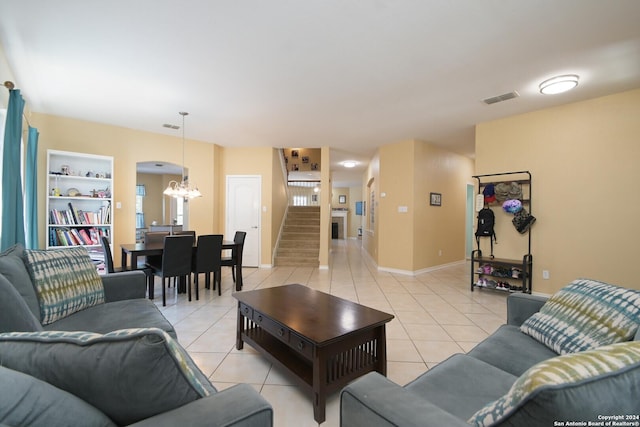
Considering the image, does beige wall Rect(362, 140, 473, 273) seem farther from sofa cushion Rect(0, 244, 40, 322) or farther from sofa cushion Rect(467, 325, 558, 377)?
sofa cushion Rect(0, 244, 40, 322)

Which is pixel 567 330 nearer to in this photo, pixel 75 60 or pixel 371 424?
pixel 371 424

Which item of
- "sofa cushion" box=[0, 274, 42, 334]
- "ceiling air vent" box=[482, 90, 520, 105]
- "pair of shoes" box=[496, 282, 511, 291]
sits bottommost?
"pair of shoes" box=[496, 282, 511, 291]

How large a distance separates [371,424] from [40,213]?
554cm

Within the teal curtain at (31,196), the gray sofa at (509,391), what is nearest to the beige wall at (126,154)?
the teal curtain at (31,196)

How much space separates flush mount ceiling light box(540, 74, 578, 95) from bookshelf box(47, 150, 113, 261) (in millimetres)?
6283

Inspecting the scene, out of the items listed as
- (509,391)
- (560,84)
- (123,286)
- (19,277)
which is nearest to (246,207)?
(123,286)

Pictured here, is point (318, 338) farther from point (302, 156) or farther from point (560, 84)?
point (302, 156)

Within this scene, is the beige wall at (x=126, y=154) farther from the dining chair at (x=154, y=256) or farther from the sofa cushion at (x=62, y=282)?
the sofa cushion at (x=62, y=282)

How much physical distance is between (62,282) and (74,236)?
3.10 meters

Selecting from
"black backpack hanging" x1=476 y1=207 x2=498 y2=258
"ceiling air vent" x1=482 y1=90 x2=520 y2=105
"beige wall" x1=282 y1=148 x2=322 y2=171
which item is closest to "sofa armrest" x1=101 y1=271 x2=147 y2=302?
"ceiling air vent" x1=482 y1=90 x2=520 y2=105

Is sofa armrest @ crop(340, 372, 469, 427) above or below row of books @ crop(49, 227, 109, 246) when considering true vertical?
below

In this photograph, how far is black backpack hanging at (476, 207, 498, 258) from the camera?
14.3 ft

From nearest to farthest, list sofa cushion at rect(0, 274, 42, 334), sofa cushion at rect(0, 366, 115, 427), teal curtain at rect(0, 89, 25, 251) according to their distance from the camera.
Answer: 1. sofa cushion at rect(0, 366, 115, 427)
2. sofa cushion at rect(0, 274, 42, 334)
3. teal curtain at rect(0, 89, 25, 251)

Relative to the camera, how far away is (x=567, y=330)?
Result: 4.65ft
